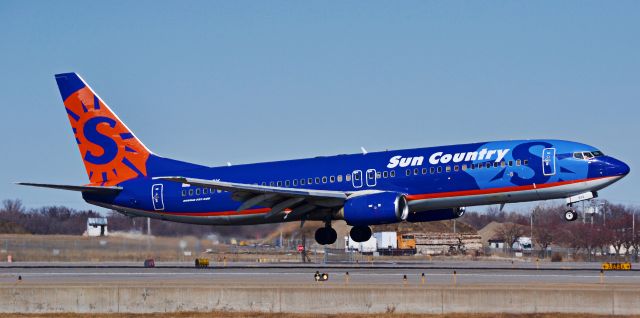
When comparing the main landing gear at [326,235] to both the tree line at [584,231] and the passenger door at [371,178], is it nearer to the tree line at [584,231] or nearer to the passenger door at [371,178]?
the passenger door at [371,178]

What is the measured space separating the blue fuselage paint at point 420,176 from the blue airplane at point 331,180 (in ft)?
0.19

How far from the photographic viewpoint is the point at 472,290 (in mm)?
36844

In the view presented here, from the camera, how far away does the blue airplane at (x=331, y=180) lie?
188ft

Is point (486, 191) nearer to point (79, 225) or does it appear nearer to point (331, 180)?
point (331, 180)

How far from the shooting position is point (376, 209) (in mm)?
58438

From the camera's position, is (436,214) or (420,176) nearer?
(420,176)

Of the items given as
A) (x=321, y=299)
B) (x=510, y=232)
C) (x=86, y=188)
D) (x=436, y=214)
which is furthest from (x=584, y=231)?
(x=321, y=299)

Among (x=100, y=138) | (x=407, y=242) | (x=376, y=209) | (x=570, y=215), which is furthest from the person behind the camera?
(x=407, y=242)

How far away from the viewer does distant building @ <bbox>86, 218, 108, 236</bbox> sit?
236 ft

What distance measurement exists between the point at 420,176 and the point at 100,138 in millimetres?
22393

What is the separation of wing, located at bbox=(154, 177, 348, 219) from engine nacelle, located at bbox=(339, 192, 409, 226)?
1.54 meters

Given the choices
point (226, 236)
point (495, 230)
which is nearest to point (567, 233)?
point (495, 230)

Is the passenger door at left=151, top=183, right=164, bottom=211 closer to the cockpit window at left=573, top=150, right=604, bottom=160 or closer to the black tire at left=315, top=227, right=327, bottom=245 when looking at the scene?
the black tire at left=315, top=227, right=327, bottom=245

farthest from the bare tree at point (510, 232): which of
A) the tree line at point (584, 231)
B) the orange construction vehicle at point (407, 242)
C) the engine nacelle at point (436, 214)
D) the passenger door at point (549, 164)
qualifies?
the passenger door at point (549, 164)
